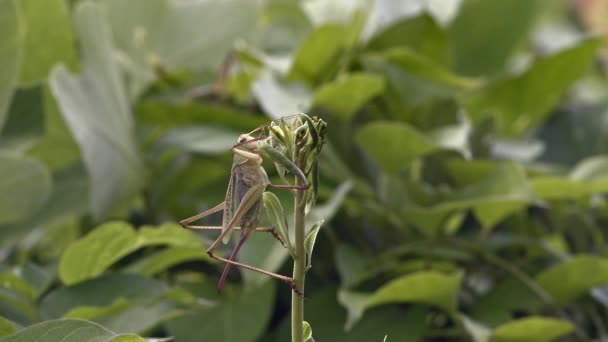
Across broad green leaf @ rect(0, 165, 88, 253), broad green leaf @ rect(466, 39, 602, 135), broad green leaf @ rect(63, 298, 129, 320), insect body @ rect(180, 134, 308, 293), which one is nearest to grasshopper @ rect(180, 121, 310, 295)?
insect body @ rect(180, 134, 308, 293)

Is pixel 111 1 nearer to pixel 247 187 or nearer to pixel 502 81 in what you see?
pixel 502 81

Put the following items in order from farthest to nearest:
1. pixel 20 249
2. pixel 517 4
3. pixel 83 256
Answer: pixel 517 4
pixel 20 249
pixel 83 256

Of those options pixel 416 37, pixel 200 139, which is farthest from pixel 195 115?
pixel 416 37

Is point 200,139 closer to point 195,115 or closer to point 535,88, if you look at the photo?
point 195,115

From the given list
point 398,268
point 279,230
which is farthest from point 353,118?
point 279,230

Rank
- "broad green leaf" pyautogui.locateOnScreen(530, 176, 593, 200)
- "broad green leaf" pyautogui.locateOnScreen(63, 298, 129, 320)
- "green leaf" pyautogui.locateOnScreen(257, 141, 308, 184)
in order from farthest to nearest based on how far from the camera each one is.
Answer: "broad green leaf" pyautogui.locateOnScreen(530, 176, 593, 200) < "broad green leaf" pyautogui.locateOnScreen(63, 298, 129, 320) < "green leaf" pyautogui.locateOnScreen(257, 141, 308, 184)

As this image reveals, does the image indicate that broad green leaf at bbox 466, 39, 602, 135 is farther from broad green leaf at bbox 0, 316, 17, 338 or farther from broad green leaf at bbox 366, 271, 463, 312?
broad green leaf at bbox 0, 316, 17, 338

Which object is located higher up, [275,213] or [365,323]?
[275,213]
